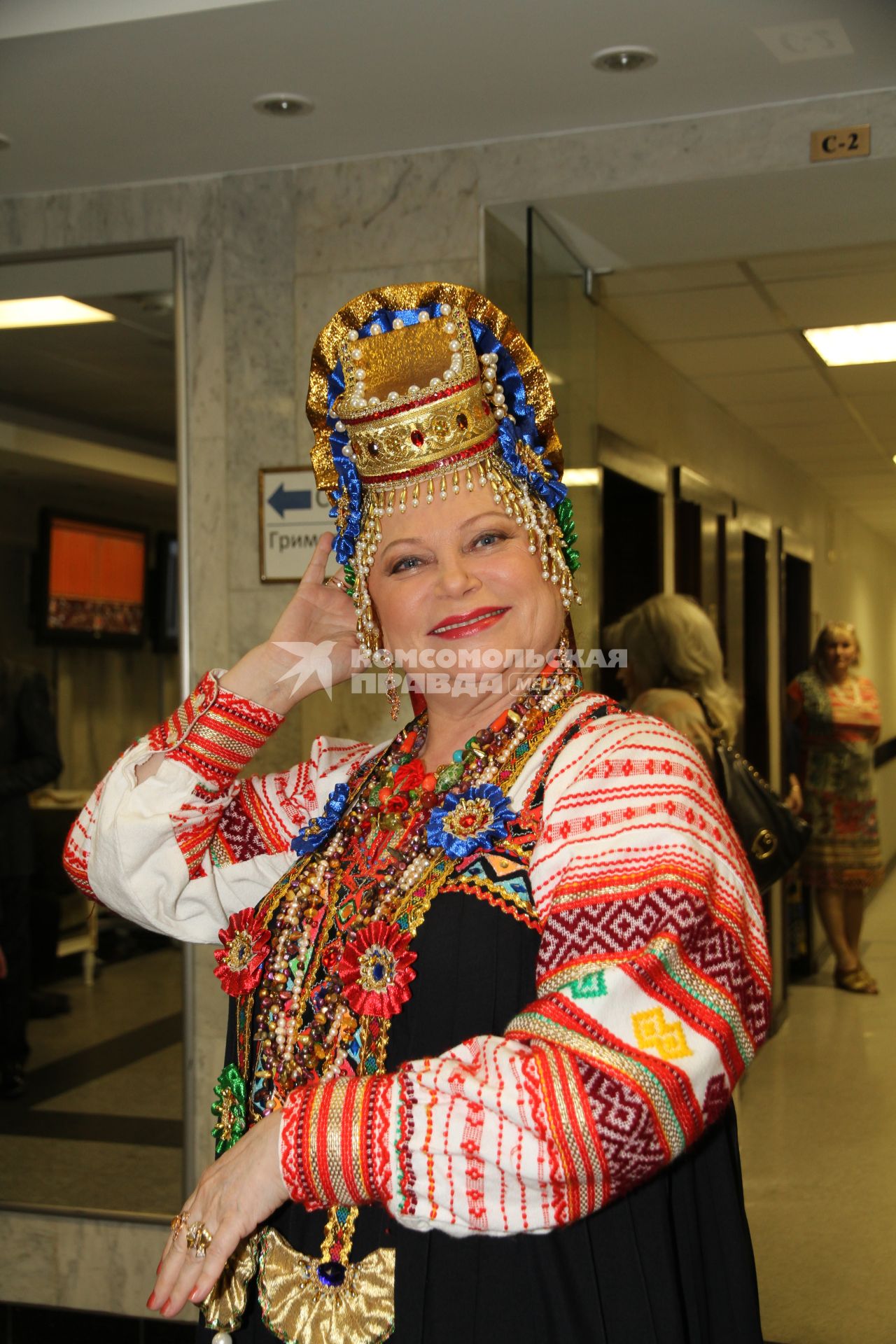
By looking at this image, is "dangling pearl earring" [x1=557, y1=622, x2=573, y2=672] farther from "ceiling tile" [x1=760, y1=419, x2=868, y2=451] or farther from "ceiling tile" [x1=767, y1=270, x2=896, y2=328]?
"ceiling tile" [x1=760, y1=419, x2=868, y2=451]

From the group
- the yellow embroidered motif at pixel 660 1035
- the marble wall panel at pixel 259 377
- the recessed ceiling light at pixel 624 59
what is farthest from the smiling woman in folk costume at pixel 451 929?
the marble wall panel at pixel 259 377

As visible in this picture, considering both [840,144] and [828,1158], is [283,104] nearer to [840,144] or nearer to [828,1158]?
[840,144]

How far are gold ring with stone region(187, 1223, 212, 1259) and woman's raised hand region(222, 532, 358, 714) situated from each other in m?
0.64

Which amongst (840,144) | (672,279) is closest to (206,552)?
(672,279)

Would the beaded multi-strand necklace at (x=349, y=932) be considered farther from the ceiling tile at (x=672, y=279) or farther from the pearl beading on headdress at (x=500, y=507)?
the ceiling tile at (x=672, y=279)

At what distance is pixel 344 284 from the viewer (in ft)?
10.1

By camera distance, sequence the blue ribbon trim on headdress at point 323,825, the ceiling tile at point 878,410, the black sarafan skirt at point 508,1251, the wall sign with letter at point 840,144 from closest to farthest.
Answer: the black sarafan skirt at point 508,1251 < the blue ribbon trim on headdress at point 323,825 < the wall sign with letter at point 840,144 < the ceiling tile at point 878,410

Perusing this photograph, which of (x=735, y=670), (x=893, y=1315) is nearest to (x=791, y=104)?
(x=735, y=670)

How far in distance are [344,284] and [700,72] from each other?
960 millimetres

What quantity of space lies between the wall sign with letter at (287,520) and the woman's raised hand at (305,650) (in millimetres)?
1444

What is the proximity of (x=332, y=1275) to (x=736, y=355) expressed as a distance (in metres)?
3.31

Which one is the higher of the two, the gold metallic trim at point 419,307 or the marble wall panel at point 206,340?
the marble wall panel at point 206,340

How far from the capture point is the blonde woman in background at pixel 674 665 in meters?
3.10

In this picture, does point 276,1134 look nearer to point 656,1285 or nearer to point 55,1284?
point 656,1285
